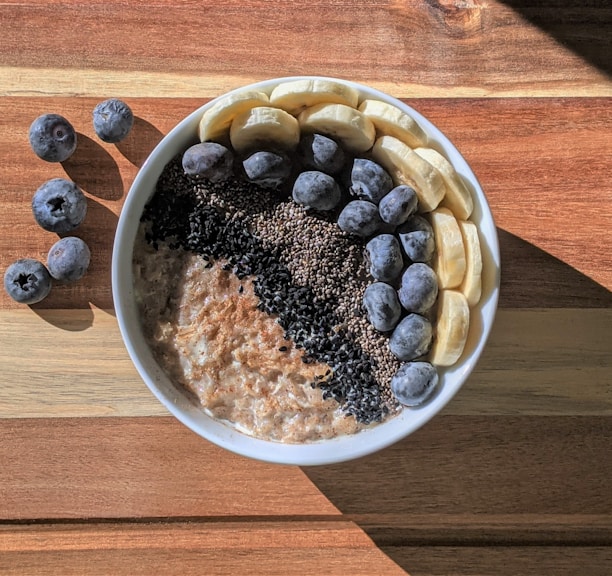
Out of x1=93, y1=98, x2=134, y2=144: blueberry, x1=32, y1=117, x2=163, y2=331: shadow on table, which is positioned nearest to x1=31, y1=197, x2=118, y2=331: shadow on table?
x1=32, y1=117, x2=163, y2=331: shadow on table

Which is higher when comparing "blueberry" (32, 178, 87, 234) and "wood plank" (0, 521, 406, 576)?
"blueberry" (32, 178, 87, 234)

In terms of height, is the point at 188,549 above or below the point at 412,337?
below

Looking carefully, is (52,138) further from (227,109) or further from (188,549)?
(188,549)

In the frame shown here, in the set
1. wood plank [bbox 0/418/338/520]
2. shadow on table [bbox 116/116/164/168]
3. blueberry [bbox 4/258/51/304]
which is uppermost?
shadow on table [bbox 116/116/164/168]

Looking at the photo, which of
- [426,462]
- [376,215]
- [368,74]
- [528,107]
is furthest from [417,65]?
[426,462]

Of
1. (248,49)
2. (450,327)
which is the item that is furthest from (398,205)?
(248,49)

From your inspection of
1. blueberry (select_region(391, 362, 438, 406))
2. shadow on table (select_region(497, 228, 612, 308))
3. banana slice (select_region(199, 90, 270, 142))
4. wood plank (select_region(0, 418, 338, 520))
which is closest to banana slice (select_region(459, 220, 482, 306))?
blueberry (select_region(391, 362, 438, 406))

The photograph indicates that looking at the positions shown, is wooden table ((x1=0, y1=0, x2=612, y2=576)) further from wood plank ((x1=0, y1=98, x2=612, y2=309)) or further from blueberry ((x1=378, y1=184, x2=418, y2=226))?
blueberry ((x1=378, y1=184, x2=418, y2=226))

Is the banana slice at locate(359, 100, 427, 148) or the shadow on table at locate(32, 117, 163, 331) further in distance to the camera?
the shadow on table at locate(32, 117, 163, 331)
